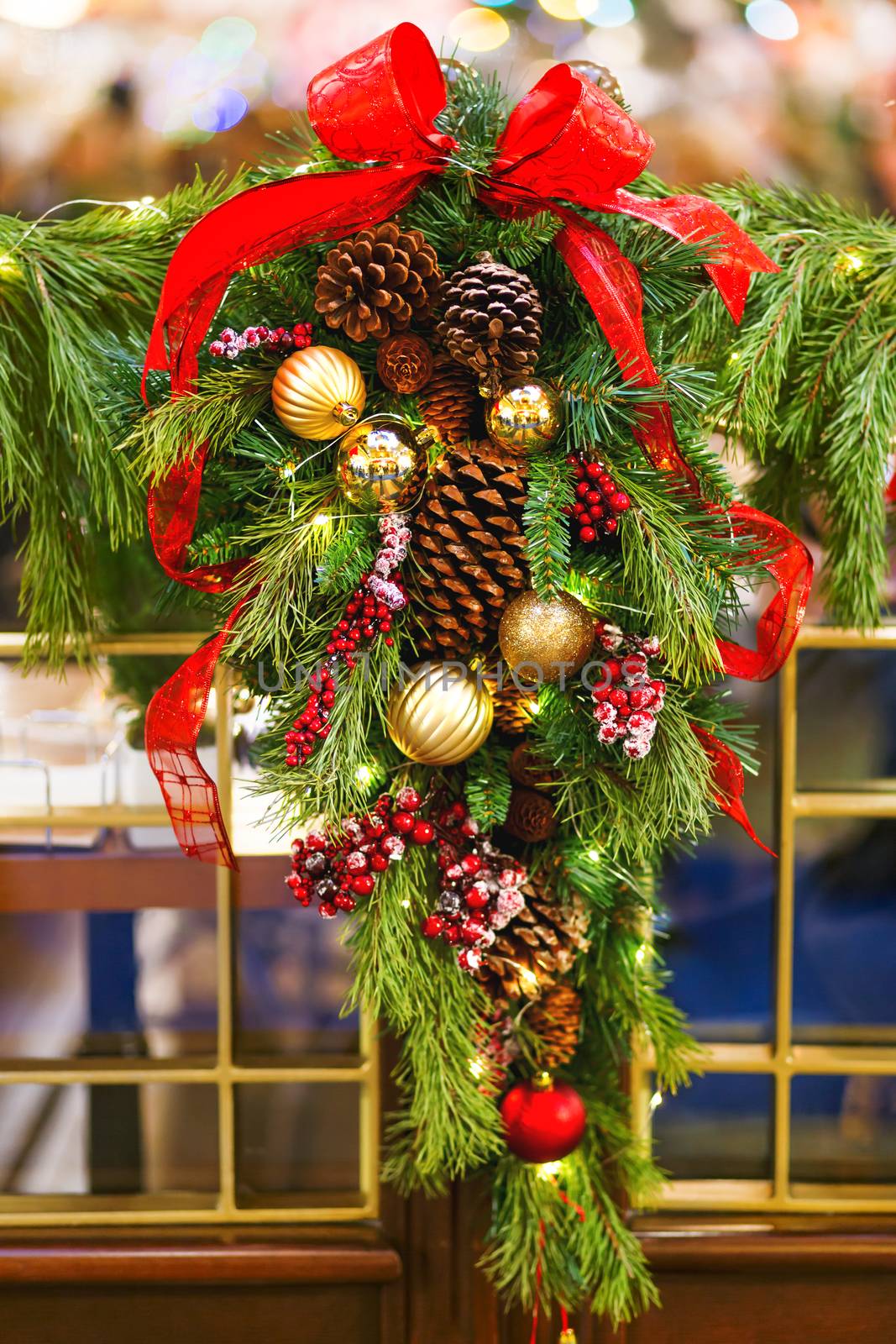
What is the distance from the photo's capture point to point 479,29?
0.85 metres

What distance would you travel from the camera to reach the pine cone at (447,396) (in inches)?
22.7

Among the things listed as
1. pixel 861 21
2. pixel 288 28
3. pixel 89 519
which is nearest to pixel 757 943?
pixel 89 519

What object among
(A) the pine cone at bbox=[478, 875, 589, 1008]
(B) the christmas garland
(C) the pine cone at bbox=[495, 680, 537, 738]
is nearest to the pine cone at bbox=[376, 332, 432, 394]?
(B) the christmas garland

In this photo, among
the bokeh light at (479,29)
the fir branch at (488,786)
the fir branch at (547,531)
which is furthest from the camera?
the bokeh light at (479,29)

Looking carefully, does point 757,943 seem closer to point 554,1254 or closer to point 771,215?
point 554,1254

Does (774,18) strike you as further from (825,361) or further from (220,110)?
(220,110)

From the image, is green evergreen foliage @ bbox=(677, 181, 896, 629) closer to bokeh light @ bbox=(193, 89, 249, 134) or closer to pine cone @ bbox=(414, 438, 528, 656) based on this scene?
pine cone @ bbox=(414, 438, 528, 656)

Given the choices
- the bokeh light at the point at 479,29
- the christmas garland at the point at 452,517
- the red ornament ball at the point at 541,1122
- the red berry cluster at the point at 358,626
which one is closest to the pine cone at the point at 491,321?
the christmas garland at the point at 452,517

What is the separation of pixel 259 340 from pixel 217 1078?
0.78m

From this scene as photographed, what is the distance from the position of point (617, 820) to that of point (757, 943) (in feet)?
1.64

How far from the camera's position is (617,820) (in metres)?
0.60

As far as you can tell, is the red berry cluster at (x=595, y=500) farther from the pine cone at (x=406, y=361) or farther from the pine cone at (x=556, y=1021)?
the pine cone at (x=556, y=1021)

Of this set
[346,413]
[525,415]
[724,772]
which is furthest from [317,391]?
[724,772]

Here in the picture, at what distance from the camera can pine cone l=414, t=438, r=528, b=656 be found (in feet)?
1.79
